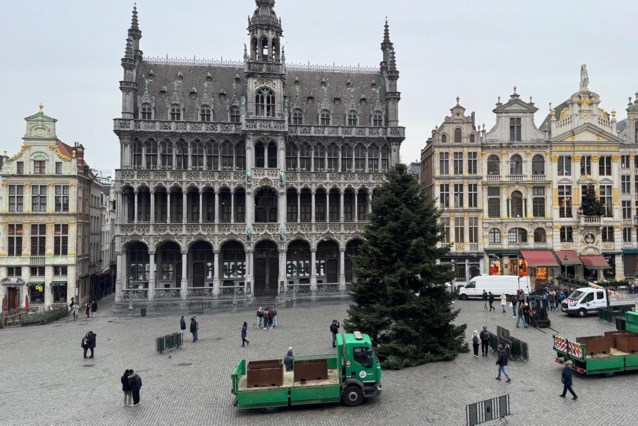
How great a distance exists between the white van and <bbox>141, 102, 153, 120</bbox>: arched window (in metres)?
36.7

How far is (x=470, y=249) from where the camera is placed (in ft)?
175

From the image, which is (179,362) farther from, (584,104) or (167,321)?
(584,104)

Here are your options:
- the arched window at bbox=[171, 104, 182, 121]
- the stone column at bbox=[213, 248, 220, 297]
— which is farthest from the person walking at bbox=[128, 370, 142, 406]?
the arched window at bbox=[171, 104, 182, 121]

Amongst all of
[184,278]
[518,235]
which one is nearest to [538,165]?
[518,235]

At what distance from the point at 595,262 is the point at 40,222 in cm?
5794

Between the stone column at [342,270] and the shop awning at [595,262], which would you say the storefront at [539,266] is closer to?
the shop awning at [595,262]

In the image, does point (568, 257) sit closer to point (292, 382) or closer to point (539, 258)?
point (539, 258)

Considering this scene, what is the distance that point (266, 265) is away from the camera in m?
52.9

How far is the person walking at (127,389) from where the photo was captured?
64.0 feet

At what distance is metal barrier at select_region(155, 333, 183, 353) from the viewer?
28.6 m

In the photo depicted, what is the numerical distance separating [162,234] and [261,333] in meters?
20.6

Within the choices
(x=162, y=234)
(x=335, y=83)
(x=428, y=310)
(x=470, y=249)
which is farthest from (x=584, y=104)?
(x=162, y=234)

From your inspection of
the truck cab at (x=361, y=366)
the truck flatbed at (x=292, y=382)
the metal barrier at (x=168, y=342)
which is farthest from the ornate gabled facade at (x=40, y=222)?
the truck cab at (x=361, y=366)

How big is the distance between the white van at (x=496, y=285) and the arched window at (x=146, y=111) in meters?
36.7
